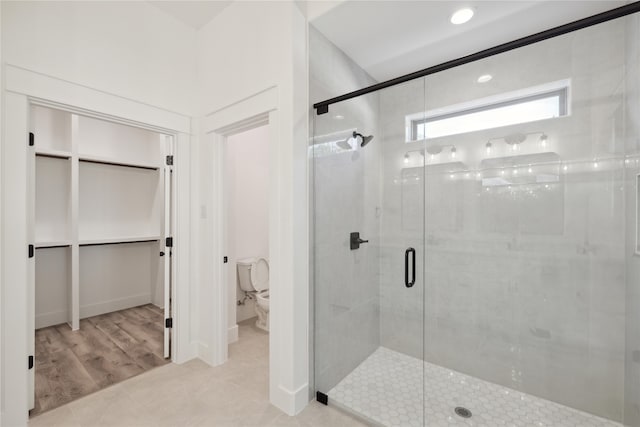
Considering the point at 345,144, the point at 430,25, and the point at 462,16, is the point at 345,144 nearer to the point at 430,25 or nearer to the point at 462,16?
the point at 430,25

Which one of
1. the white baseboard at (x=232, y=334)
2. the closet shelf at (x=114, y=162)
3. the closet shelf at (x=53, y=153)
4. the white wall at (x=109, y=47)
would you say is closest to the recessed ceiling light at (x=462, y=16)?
the white wall at (x=109, y=47)

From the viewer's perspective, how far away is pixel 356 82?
104 inches

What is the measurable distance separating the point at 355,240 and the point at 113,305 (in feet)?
11.7

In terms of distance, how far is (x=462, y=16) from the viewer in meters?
1.99

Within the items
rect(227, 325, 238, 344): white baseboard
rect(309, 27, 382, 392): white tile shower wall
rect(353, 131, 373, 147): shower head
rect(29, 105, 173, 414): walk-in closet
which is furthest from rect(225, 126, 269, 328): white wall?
rect(353, 131, 373, 147): shower head

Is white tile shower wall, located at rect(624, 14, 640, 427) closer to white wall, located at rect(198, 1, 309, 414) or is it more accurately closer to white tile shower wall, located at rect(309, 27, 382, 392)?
white tile shower wall, located at rect(309, 27, 382, 392)

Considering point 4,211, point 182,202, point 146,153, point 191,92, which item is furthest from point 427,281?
point 146,153

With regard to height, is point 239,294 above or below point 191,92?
below

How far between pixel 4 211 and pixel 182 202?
3.65ft

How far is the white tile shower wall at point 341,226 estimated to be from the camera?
2.16 meters

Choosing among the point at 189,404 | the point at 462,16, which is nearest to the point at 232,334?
the point at 189,404

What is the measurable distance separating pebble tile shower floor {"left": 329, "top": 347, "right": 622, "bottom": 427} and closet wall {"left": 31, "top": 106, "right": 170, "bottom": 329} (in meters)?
2.67

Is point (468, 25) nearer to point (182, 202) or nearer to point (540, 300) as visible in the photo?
point (540, 300)

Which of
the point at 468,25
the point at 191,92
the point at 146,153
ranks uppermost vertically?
the point at 468,25
